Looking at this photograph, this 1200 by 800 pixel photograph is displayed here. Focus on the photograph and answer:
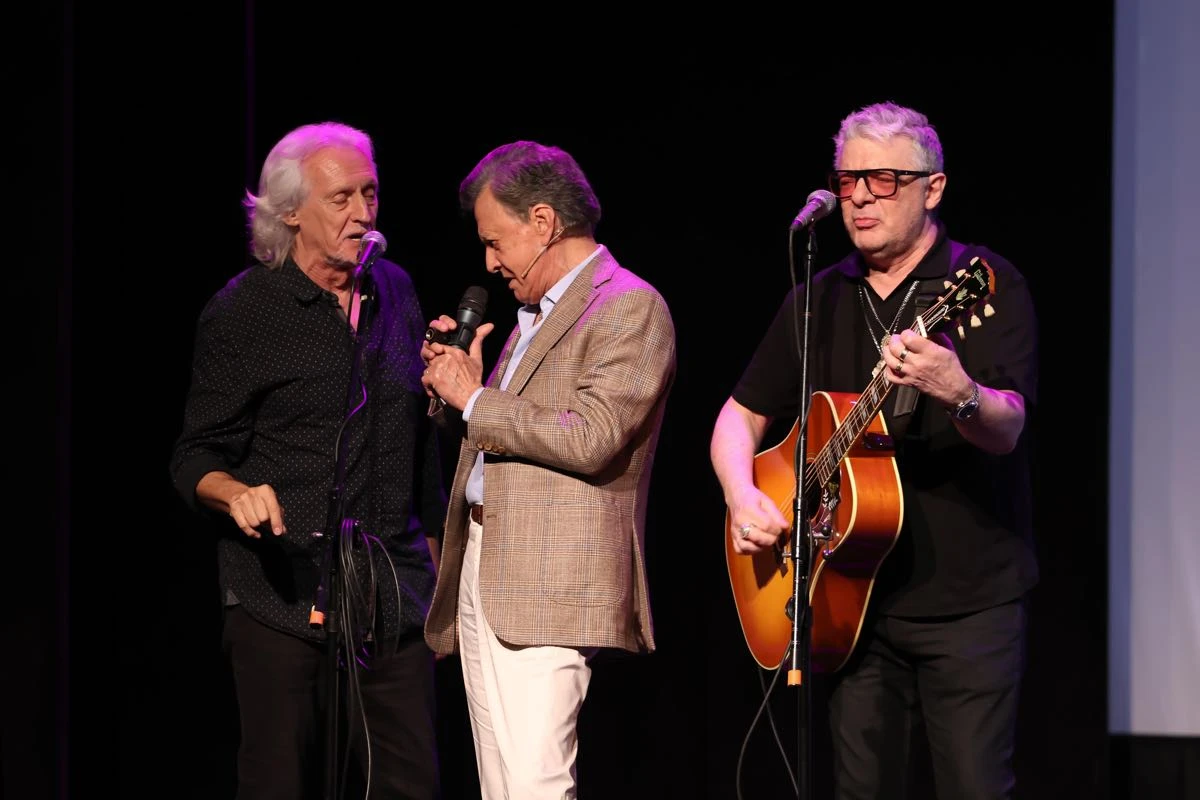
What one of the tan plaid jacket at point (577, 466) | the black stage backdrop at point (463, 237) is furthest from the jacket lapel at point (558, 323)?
the black stage backdrop at point (463, 237)

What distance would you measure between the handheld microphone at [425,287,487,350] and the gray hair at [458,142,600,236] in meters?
0.21

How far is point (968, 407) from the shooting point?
94.1 inches

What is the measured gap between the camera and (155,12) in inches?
163

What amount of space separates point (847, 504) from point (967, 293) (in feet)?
1.60

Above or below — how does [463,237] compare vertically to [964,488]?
above

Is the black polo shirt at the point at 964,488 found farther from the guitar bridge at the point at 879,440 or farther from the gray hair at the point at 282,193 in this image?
the gray hair at the point at 282,193

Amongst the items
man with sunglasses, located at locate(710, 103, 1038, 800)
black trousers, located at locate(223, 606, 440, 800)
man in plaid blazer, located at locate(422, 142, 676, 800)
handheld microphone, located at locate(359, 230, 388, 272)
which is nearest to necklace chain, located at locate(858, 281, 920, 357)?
man with sunglasses, located at locate(710, 103, 1038, 800)

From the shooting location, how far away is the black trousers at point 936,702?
2.59 metres

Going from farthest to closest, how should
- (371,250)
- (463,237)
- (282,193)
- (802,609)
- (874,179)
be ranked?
(463,237)
(282,193)
(371,250)
(874,179)
(802,609)

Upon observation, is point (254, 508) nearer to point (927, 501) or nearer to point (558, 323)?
point (558, 323)

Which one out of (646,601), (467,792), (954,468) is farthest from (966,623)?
(467,792)

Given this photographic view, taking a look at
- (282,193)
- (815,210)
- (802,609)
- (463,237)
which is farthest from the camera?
(463,237)

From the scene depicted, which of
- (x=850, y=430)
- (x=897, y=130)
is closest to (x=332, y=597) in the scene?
(x=850, y=430)

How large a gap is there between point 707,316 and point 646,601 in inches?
58.0
